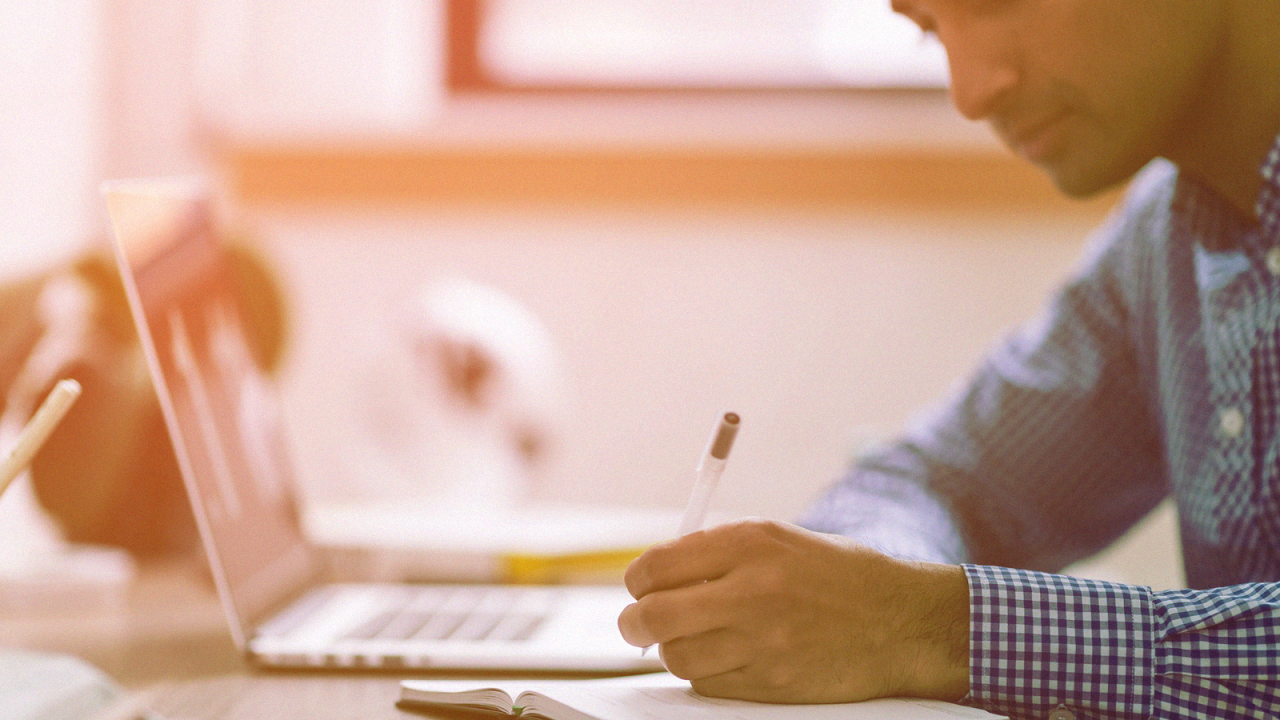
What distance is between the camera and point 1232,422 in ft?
2.76

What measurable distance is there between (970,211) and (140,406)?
4.20 feet

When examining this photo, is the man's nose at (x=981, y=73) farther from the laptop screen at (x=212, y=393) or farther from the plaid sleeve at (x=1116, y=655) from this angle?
the laptop screen at (x=212, y=393)

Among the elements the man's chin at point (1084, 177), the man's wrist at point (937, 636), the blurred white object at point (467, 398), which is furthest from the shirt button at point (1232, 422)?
the blurred white object at point (467, 398)

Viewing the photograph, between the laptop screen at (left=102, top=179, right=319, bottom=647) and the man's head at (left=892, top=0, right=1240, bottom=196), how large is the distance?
63 cm

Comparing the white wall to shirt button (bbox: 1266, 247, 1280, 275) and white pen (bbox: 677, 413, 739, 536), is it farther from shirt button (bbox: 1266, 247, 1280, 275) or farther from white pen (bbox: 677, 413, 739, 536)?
shirt button (bbox: 1266, 247, 1280, 275)

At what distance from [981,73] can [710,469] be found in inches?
18.7

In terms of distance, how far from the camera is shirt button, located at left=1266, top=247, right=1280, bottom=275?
0.82 meters

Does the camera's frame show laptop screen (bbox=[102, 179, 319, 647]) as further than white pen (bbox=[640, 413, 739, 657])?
Yes

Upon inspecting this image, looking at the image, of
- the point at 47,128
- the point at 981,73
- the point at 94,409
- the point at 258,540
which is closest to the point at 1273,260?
the point at 981,73

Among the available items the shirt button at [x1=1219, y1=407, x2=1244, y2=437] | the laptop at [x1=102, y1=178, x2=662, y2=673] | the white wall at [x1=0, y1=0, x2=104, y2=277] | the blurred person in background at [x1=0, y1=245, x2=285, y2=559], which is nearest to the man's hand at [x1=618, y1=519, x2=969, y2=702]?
the laptop at [x1=102, y1=178, x2=662, y2=673]

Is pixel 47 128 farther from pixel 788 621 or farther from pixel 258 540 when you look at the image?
pixel 788 621

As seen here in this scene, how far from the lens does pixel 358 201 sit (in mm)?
1802

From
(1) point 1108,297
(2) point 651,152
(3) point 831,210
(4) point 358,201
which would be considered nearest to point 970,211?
(3) point 831,210

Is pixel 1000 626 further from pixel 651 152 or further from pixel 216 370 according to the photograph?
pixel 651 152
